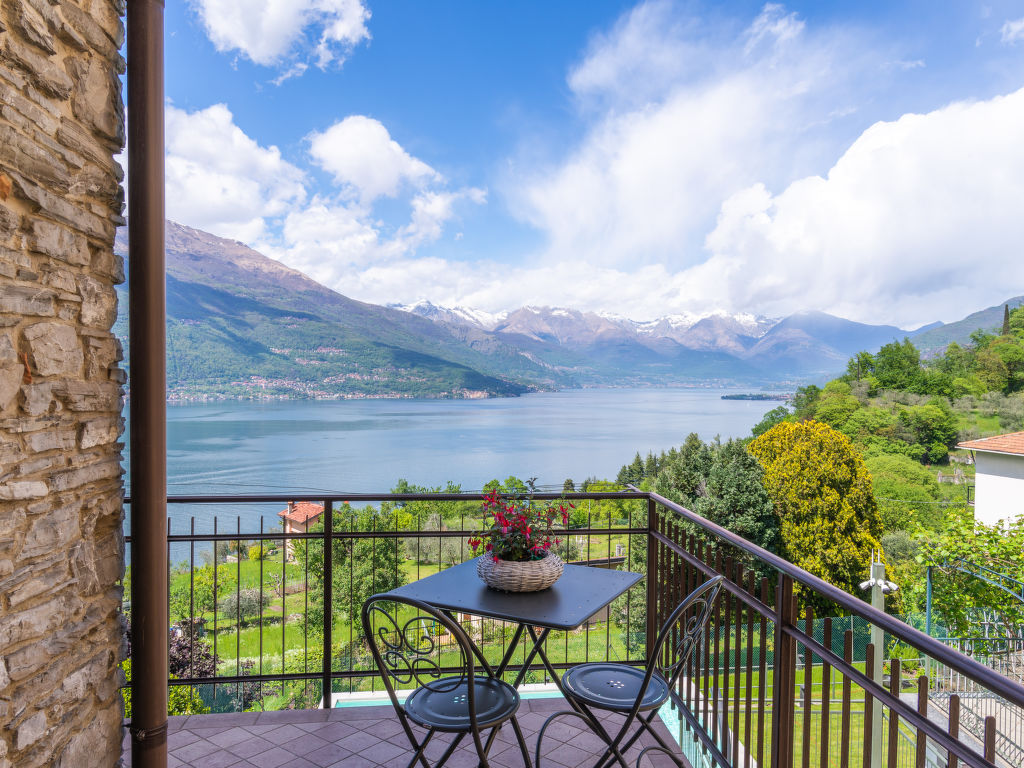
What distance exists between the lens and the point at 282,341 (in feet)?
165

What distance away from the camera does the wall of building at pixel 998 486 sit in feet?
56.7

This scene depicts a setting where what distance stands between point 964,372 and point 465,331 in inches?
2650

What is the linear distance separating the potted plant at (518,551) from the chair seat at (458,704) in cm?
34

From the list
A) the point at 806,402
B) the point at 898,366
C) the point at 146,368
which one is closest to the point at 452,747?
the point at 146,368

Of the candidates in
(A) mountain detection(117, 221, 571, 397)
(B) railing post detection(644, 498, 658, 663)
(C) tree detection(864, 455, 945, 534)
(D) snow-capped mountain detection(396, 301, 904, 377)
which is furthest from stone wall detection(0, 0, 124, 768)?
(D) snow-capped mountain detection(396, 301, 904, 377)

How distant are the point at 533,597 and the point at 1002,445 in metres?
20.9

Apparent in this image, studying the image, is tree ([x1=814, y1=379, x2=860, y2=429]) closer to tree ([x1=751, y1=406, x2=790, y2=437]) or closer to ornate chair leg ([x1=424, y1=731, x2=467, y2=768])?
tree ([x1=751, y1=406, x2=790, y2=437])

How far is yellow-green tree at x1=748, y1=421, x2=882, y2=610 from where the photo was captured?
20125 mm

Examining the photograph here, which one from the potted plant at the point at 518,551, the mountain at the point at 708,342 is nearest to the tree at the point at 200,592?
the potted plant at the point at 518,551

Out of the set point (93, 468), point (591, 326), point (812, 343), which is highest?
point (591, 326)

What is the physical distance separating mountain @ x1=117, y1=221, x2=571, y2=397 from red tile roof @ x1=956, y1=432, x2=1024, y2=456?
1326 inches

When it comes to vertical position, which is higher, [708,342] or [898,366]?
[708,342]

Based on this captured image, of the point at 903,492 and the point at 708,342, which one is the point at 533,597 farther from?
Answer: the point at 708,342

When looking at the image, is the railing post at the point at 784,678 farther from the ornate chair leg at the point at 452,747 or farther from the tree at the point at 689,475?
the tree at the point at 689,475
